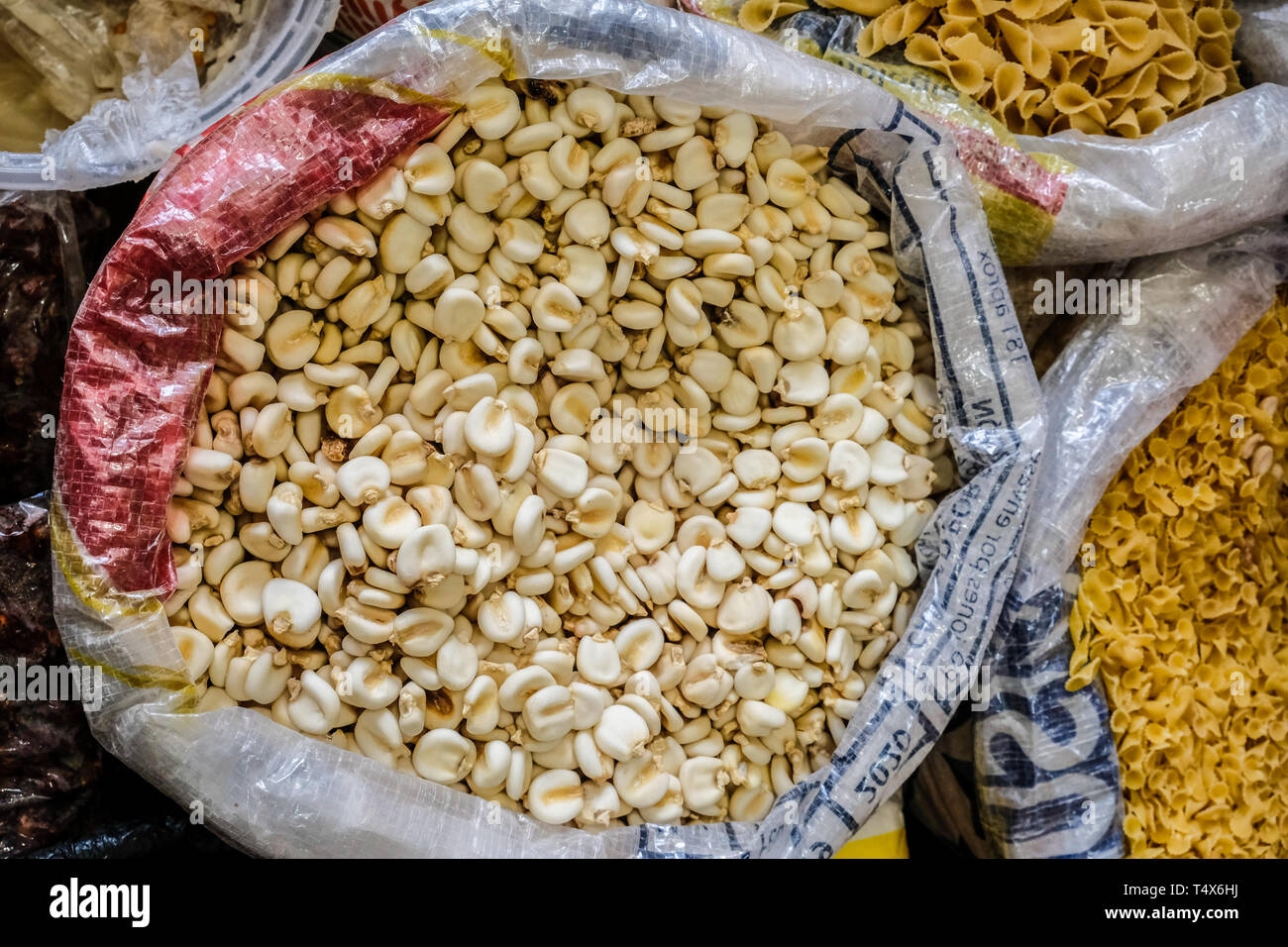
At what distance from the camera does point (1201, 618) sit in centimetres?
136

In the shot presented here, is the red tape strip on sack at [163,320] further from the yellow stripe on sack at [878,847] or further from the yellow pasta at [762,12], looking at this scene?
the yellow stripe on sack at [878,847]

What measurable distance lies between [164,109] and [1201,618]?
1393mm

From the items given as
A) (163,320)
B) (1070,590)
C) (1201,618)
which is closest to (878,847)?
(1070,590)

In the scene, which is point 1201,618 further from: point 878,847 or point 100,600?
point 100,600

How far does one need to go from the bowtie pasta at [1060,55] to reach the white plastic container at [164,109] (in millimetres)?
676

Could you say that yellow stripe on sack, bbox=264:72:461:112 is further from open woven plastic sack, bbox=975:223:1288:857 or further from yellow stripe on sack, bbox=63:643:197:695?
open woven plastic sack, bbox=975:223:1288:857

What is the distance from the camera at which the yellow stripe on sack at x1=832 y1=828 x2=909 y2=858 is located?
4.09ft

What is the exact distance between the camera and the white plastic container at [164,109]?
1.09 m

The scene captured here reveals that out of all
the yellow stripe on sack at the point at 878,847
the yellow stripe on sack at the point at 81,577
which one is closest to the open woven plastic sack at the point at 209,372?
→ the yellow stripe on sack at the point at 81,577

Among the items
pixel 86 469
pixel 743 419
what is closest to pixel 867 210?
pixel 743 419

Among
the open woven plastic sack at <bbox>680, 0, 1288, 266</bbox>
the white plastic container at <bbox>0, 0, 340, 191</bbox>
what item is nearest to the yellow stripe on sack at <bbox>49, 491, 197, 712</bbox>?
the white plastic container at <bbox>0, 0, 340, 191</bbox>

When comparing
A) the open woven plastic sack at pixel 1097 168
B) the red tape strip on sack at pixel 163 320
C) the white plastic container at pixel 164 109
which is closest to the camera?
the red tape strip on sack at pixel 163 320

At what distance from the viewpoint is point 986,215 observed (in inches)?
49.3
